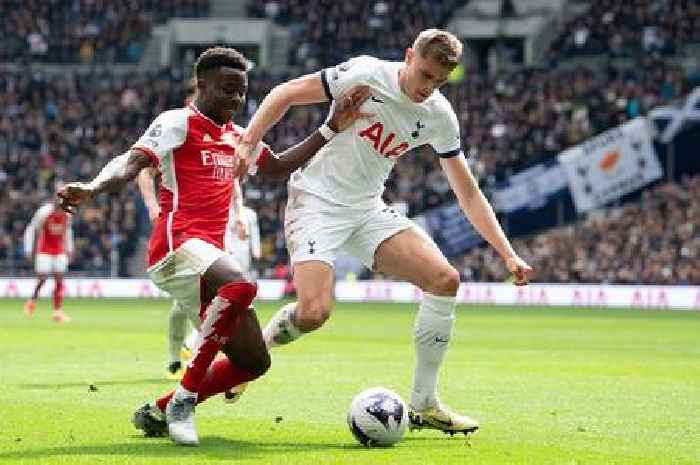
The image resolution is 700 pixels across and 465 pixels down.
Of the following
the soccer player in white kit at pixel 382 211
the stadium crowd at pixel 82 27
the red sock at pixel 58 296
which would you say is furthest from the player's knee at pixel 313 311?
the stadium crowd at pixel 82 27

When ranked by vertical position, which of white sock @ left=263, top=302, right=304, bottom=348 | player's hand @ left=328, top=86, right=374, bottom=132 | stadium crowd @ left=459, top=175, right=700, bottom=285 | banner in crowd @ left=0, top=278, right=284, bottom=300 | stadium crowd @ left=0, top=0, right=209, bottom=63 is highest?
stadium crowd @ left=0, top=0, right=209, bottom=63

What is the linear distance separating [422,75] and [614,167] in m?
33.0

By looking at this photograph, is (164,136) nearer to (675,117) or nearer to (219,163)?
(219,163)

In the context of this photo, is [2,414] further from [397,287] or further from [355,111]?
[397,287]

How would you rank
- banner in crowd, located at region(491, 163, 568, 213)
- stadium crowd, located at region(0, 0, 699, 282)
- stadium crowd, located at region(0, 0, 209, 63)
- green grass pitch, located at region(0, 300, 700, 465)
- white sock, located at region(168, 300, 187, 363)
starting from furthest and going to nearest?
1. stadium crowd, located at region(0, 0, 209, 63)
2. stadium crowd, located at region(0, 0, 699, 282)
3. banner in crowd, located at region(491, 163, 568, 213)
4. white sock, located at region(168, 300, 187, 363)
5. green grass pitch, located at region(0, 300, 700, 465)

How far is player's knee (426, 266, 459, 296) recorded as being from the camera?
418 inches

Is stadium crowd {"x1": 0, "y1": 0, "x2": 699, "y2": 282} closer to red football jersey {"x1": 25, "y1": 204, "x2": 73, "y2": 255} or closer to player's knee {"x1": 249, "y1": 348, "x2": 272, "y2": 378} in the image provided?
red football jersey {"x1": 25, "y1": 204, "x2": 73, "y2": 255}

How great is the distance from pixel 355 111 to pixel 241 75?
976 millimetres

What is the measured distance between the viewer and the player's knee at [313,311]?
35.0 feet

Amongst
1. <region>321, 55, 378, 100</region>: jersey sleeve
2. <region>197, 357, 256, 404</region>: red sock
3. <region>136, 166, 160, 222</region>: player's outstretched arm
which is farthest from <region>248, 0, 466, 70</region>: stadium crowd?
<region>197, 357, 256, 404</region>: red sock

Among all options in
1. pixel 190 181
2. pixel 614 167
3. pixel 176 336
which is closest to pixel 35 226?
pixel 176 336

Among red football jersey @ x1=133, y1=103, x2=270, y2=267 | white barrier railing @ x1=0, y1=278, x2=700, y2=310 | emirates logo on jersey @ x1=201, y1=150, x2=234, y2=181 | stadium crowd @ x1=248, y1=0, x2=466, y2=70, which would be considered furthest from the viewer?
stadium crowd @ x1=248, y1=0, x2=466, y2=70

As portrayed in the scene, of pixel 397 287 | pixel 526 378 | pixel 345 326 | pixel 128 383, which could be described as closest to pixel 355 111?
pixel 128 383

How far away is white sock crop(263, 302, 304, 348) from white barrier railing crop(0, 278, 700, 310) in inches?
1055
